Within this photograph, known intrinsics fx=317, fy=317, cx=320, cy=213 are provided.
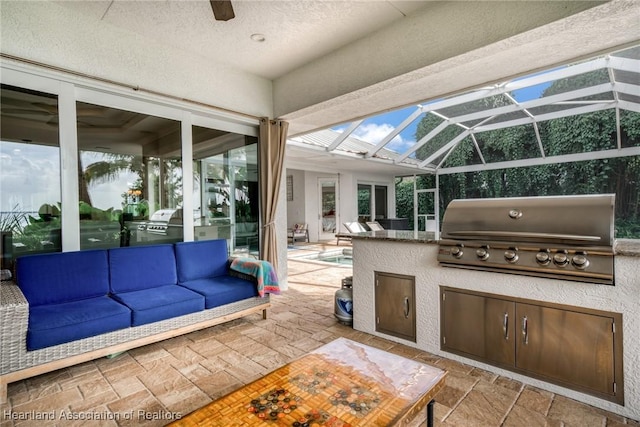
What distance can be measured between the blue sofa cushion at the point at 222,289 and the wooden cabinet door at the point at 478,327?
6.02 feet

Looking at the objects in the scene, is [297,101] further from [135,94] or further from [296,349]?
[296,349]

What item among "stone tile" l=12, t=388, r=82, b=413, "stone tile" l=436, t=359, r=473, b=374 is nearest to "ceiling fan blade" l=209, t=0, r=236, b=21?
"stone tile" l=12, t=388, r=82, b=413

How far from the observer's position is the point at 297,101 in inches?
163

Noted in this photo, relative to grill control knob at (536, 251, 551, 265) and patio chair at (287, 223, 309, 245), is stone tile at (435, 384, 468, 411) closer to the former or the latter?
grill control knob at (536, 251, 551, 265)

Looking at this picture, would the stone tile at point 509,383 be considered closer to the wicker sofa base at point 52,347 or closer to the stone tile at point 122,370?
the wicker sofa base at point 52,347

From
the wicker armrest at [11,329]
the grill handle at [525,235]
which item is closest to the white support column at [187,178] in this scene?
the wicker armrest at [11,329]

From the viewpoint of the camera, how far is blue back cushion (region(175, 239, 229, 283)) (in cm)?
328

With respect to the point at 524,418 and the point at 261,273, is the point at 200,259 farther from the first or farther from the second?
the point at 524,418

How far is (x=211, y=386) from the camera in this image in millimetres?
2098

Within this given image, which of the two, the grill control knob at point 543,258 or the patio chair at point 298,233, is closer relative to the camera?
the grill control knob at point 543,258

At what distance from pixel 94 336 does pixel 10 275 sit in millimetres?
1007

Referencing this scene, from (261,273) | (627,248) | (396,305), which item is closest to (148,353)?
(261,273)

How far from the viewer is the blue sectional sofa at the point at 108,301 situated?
203 centimetres

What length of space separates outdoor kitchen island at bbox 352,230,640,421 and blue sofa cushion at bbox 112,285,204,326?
1.50 metres
